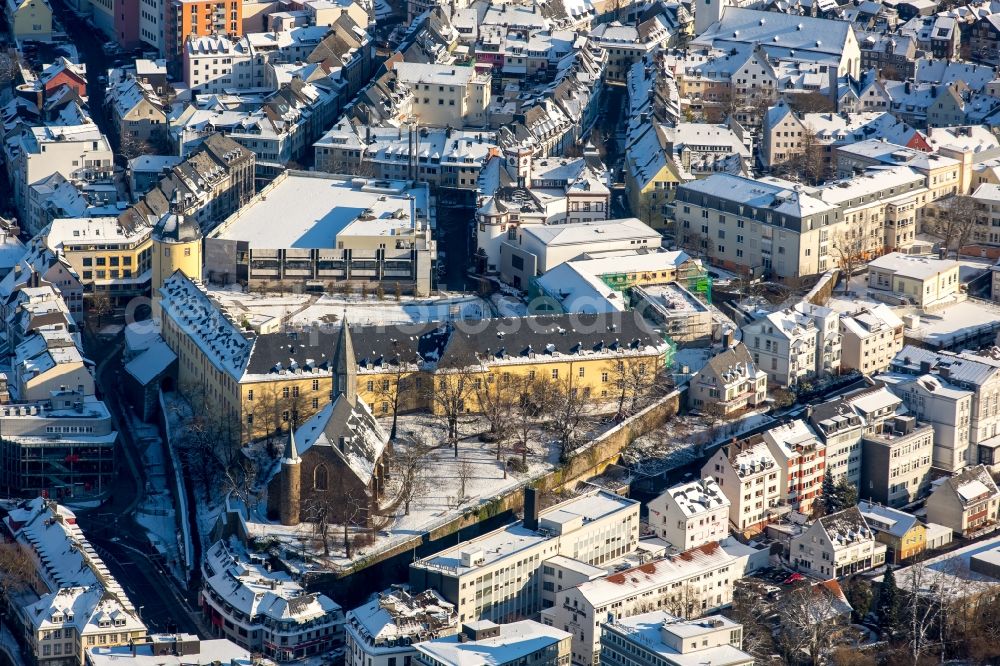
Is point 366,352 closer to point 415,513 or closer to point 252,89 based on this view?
point 415,513

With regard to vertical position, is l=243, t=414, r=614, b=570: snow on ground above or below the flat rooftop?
below

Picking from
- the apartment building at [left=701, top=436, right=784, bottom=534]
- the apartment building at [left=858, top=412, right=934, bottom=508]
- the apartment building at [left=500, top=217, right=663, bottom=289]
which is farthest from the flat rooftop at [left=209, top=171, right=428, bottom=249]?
the apartment building at [left=858, top=412, right=934, bottom=508]

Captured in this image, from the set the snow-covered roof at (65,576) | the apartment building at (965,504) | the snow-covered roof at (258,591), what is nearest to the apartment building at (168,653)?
the snow-covered roof at (65,576)

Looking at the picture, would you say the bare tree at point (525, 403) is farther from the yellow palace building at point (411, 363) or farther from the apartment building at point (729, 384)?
the apartment building at point (729, 384)

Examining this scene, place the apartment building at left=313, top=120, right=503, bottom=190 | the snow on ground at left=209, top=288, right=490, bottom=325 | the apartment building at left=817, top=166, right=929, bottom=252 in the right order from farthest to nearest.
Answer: the apartment building at left=313, top=120, right=503, bottom=190 → the apartment building at left=817, top=166, right=929, bottom=252 → the snow on ground at left=209, top=288, right=490, bottom=325

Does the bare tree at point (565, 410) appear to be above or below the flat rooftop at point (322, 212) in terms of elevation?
below

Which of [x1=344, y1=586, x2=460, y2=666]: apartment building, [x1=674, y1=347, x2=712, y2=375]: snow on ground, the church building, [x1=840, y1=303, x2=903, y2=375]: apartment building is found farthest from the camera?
[x1=840, y1=303, x2=903, y2=375]: apartment building

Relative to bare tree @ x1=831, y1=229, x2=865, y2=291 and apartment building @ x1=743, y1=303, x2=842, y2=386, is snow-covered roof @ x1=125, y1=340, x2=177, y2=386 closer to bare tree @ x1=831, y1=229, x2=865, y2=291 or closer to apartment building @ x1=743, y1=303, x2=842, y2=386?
apartment building @ x1=743, y1=303, x2=842, y2=386
